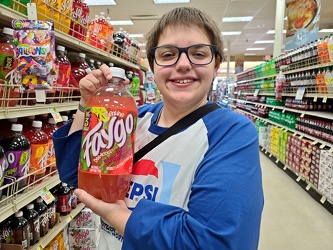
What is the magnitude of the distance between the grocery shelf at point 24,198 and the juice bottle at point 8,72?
0.46 metres

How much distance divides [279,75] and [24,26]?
5.00 meters

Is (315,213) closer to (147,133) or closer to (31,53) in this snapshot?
(147,133)

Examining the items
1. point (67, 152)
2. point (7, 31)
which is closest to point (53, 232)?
point (67, 152)

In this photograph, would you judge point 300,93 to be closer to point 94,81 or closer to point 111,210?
point 94,81

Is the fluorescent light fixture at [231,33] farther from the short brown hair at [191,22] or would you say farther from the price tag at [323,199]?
the short brown hair at [191,22]

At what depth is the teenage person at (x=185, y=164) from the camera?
0.63 meters

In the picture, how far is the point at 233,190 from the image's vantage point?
641mm

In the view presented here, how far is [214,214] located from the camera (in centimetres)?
63

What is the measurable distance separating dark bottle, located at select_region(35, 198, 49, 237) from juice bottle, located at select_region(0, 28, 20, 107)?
74 centimetres

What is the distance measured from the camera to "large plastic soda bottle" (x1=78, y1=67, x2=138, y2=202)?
30.7 inches

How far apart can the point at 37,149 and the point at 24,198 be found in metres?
0.27

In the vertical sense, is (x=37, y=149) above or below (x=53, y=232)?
above

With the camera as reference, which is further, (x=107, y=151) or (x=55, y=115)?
(x=55, y=115)

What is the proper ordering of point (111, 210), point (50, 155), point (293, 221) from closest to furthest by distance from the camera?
point (111, 210), point (50, 155), point (293, 221)
